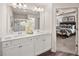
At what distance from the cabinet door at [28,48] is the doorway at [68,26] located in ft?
1.89

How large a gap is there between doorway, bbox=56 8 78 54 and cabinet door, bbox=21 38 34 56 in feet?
1.89

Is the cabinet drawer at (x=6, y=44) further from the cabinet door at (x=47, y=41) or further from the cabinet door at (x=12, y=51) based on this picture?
the cabinet door at (x=47, y=41)

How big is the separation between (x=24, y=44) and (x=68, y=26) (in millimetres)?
989

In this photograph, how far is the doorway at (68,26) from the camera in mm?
2330

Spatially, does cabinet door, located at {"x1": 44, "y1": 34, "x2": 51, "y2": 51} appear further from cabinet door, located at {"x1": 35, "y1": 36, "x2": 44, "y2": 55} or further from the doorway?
the doorway

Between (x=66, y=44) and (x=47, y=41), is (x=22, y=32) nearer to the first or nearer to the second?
(x=47, y=41)

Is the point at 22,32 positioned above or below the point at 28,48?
above

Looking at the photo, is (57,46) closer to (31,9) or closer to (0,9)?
(31,9)

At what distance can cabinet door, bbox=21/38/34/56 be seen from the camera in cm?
220

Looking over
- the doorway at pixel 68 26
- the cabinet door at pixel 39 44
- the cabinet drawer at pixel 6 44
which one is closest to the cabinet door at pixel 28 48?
the cabinet door at pixel 39 44

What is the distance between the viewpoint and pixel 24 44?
2262 mm

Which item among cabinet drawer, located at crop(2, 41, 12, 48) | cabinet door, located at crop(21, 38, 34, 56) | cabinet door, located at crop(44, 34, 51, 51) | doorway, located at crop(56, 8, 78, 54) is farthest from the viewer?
cabinet door, located at crop(44, 34, 51, 51)

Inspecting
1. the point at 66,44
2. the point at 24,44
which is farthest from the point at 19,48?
the point at 66,44

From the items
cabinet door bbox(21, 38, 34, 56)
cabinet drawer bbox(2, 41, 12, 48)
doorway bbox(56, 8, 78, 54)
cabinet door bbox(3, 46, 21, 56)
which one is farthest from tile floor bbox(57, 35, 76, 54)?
cabinet drawer bbox(2, 41, 12, 48)
